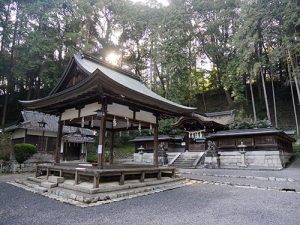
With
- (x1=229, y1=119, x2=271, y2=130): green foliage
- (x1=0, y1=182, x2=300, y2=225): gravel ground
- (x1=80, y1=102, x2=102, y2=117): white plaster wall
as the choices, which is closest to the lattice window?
(x1=229, y1=119, x2=271, y2=130): green foliage

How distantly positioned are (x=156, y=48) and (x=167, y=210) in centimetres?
2735

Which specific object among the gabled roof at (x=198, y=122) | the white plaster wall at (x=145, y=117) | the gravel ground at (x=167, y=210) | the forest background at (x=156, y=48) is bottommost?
the gravel ground at (x=167, y=210)

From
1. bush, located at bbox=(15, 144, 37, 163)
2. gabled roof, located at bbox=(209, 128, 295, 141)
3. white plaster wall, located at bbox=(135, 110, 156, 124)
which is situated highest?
white plaster wall, located at bbox=(135, 110, 156, 124)

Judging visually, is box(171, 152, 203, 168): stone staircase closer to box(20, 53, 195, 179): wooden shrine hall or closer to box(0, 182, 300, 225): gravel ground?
box(20, 53, 195, 179): wooden shrine hall

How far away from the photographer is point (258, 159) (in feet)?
58.0

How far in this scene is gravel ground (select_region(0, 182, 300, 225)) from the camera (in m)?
5.05

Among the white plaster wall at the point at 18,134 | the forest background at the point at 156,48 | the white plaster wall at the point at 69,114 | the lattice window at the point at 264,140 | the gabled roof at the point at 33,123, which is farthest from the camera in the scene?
the forest background at the point at 156,48

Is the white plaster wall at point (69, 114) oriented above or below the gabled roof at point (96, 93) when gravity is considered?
below

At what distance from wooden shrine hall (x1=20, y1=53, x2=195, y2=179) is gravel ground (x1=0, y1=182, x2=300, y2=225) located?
229cm

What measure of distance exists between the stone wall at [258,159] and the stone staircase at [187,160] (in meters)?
2.30

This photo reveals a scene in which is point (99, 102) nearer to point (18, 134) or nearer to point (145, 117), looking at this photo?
point (145, 117)

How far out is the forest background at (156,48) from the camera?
2788cm

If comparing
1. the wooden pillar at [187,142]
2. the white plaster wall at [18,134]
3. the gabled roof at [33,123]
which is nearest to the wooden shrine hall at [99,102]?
the wooden pillar at [187,142]

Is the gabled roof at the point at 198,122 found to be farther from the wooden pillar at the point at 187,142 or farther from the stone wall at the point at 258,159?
the stone wall at the point at 258,159
